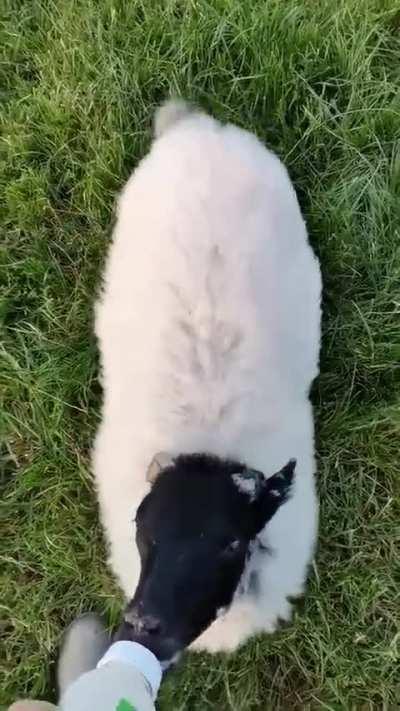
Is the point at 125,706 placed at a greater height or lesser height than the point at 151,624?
greater

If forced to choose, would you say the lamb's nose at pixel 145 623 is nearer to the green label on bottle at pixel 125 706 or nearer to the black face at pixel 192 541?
the black face at pixel 192 541

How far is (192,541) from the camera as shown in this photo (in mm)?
2611

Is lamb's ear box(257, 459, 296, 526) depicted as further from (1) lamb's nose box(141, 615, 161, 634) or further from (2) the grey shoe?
(2) the grey shoe

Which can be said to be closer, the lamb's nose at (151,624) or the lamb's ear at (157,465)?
the lamb's nose at (151,624)

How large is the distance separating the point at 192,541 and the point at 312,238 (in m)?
1.70

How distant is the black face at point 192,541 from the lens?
2.56 meters

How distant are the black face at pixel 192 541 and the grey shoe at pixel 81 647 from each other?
932 mm

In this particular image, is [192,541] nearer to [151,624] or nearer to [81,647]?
[151,624]

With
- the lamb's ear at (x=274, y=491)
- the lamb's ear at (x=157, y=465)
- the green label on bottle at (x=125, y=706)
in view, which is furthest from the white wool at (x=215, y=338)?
the green label on bottle at (x=125, y=706)

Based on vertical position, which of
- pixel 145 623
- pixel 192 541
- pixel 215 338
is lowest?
pixel 145 623

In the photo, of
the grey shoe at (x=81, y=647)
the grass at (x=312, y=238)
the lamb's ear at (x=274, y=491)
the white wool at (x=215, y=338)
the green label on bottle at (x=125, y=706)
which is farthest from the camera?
the grass at (x=312, y=238)

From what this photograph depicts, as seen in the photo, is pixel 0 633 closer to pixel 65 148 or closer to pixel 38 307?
pixel 38 307

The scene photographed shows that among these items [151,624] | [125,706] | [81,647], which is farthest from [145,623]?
[81,647]

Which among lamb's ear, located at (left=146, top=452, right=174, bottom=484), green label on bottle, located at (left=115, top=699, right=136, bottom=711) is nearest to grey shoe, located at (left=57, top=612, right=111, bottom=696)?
lamb's ear, located at (left=146, top=452, right=174, bottom=484)
